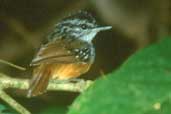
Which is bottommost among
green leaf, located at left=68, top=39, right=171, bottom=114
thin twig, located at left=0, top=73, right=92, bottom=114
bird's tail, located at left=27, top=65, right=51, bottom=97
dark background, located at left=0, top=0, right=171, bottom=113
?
dark background, located at left=0, top=0, right=171, bottom=113

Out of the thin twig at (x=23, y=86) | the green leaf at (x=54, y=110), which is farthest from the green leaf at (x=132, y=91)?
the green leaf at (x=54, y=110)

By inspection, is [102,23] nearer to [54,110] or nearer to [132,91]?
[54,110]

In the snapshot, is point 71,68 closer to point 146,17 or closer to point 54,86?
point 54,86

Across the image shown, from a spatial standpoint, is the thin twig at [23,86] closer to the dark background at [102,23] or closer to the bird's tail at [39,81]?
the bird's tail at [39,81]

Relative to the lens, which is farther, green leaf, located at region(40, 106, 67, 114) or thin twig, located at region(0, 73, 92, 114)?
green leaf, located at region(40, 106, 67, 114)

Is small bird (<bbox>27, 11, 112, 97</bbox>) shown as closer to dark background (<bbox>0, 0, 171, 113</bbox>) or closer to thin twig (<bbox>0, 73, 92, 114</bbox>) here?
thin twig (<bbox>0, 73, 92, 114</bbox>)

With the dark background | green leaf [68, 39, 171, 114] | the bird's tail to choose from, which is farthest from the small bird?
the dark background
